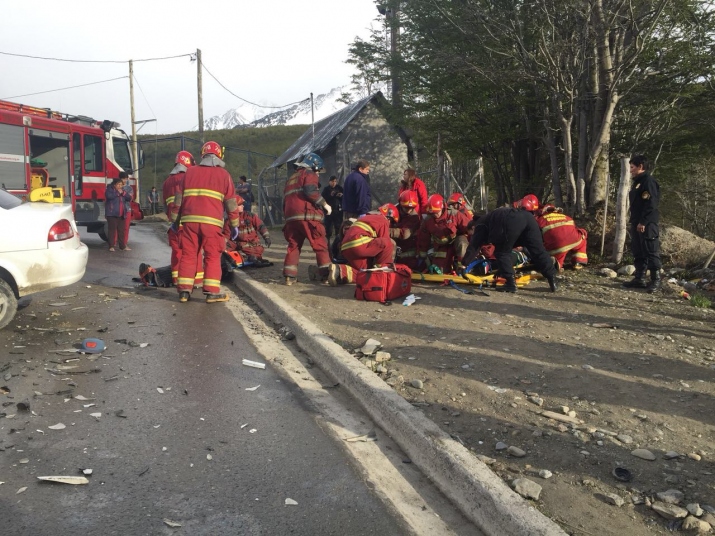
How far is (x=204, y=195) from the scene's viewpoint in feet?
24.8

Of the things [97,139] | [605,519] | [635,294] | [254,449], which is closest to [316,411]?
[254,449]

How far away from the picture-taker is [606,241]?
33.9ft

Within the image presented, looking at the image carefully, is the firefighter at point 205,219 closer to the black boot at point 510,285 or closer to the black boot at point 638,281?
the black boot at point 510,285

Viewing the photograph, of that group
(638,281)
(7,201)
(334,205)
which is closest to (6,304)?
(7,201)

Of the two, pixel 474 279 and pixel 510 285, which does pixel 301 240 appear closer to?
pixel 474 279

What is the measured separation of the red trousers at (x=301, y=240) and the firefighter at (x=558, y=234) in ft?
9.72

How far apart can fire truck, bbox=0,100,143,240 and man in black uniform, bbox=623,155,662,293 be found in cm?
1005

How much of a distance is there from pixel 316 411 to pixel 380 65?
1299 centimetres

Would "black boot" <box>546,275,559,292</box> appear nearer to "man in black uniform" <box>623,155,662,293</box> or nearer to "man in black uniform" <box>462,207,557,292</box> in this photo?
"man in black uniform" <box>462,207,557,292</box>

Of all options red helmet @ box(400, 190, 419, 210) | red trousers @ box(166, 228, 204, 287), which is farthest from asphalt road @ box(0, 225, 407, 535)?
red helmet @ box(400, 190, 419, 210)

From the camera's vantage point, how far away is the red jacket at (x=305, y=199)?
27.2 feet

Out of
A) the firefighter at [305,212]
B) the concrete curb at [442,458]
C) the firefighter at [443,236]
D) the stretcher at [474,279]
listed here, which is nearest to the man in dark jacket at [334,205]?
the firefighter at [443,236]

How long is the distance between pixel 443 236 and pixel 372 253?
135 centimetres

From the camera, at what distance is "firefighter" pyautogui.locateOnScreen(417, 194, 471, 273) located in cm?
866
